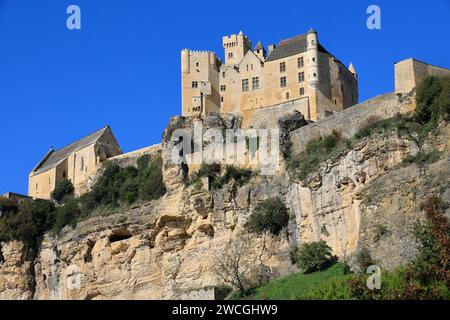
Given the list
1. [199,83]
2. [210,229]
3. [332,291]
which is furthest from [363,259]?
[199,83]

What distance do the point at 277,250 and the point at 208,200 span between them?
5.07 metres

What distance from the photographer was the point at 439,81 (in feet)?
134

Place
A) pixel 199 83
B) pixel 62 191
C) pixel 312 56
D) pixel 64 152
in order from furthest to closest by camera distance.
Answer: pixel 64 152 < pixel 199 83 < pixel 62 191 < pixel 312 56

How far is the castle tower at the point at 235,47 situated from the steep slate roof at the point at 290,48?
586 centimetres

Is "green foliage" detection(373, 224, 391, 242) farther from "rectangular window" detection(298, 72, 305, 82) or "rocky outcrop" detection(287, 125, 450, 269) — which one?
"rectangular window" detection(298, 72, 305, 82)

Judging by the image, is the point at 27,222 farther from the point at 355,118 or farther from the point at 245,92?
the point at 355,118

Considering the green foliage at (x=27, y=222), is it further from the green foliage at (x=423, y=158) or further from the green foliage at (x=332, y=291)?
→ the green foliage at (x=423, y=158)

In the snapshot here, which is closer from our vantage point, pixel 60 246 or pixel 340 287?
pixel 340 287

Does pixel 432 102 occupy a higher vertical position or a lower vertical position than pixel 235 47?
lower

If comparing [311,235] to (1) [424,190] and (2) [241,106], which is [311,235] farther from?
(2) [241,106]

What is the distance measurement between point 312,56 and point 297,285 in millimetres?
22636

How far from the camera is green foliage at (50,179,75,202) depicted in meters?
59.9

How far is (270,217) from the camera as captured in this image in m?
43.9
